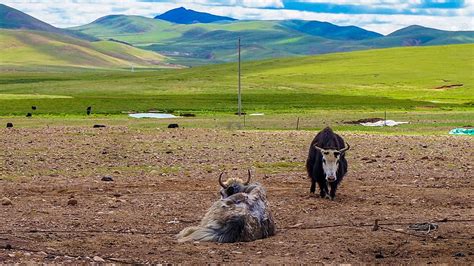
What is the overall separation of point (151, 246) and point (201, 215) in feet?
9.74

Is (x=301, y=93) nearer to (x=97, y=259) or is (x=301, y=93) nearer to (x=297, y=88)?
(x=297, y=88)

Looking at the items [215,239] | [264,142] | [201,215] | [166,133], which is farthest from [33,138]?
[215,239]

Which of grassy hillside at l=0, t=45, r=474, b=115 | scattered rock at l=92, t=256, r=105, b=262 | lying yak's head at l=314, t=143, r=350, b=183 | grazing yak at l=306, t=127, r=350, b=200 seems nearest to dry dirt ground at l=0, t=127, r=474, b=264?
scattered rock at l=92, t=256, r=105, b=262

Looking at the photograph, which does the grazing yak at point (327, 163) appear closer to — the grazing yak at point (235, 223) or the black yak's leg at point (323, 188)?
the black yak's leg at point (323, 188)

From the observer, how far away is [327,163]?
54.0ft

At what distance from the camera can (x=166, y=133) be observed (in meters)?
33.1

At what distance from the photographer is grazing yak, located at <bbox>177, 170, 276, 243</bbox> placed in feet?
37.4

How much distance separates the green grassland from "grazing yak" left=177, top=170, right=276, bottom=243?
27321 millimetres

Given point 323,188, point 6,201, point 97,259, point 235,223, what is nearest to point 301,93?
point 323,188

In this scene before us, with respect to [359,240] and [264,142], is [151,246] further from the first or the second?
[264,142]

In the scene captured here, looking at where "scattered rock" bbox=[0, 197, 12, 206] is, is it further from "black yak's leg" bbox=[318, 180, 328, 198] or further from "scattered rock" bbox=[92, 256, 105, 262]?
"black yak's leg" bbox=[318, 180, 328, 198]

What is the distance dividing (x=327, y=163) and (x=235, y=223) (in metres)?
5.35

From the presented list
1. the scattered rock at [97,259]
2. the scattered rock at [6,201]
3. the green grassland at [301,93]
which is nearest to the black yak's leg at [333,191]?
the scattered rock at [6,201]

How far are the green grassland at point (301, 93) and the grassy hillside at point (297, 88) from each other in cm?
10
